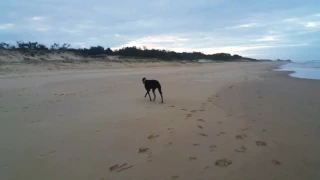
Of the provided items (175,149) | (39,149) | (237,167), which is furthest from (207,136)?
(39,149)

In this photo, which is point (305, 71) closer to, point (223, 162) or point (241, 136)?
point (241, 136)

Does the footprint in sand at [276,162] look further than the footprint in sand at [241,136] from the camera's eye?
No

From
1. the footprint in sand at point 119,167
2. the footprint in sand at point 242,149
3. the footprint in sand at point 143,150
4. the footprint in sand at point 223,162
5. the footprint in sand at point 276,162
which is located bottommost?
the footprint in sand at point 119,167

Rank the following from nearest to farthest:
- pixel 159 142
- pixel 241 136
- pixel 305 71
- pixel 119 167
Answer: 1. pixel 119 167
2. pixel 159 142
3. pixel 241 136
4. pixel 305 71

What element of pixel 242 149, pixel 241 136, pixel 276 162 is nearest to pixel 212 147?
pixel 242 149

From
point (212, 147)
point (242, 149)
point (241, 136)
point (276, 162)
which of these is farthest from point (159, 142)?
point (276, 162)

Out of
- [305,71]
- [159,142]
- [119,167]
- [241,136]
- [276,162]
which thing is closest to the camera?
[119,167]

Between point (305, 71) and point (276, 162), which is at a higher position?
point (305, 71)

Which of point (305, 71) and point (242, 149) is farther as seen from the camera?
point (305, 71)

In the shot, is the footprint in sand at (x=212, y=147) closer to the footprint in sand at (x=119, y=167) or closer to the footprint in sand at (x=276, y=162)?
the footprint in sand at (x=276, y=162)

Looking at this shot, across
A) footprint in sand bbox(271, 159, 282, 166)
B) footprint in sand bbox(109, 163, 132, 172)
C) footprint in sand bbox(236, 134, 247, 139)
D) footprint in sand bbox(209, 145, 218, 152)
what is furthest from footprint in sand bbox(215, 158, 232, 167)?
footprint in sand bbox(109, 163, 132, 172)

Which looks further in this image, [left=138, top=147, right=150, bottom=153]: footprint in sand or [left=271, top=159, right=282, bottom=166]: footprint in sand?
[left=138, top=147, right=150, bottom=153]: footprint in sand

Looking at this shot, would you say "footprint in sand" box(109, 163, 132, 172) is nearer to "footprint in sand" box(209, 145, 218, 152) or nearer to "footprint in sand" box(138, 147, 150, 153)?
"footprint in sand" box(138, 147, 150, 153)

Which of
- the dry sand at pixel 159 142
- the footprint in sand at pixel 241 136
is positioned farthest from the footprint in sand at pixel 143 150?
the footprint in sand at pixel 241 136
